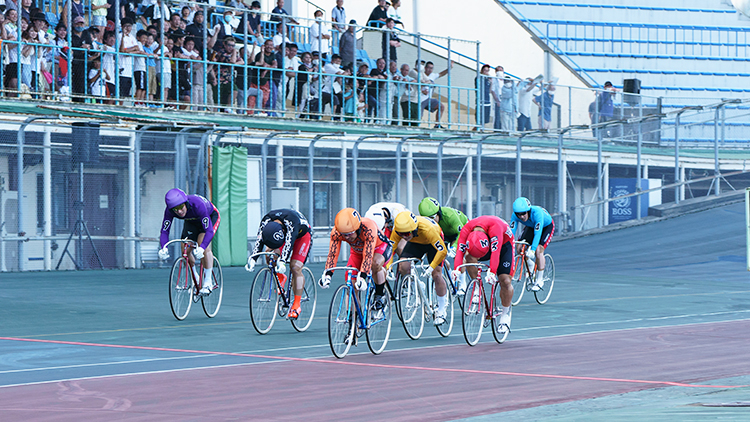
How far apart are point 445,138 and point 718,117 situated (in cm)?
852

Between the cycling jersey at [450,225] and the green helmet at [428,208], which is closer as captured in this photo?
the green helmet at [428,208]

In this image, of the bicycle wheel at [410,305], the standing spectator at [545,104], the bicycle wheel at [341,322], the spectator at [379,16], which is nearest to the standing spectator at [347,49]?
the spectator at [379,16]

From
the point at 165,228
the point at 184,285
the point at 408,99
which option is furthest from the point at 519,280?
the point at 408,99

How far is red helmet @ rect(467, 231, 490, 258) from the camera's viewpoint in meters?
10.7

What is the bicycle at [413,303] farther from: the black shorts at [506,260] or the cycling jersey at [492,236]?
the black shorts at [506,260]

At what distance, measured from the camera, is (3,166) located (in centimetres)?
1856

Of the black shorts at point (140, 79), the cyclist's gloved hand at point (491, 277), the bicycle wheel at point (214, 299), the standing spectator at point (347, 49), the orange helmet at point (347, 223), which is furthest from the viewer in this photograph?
the standing spectator at point (347, 49)

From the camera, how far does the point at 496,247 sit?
413 inches

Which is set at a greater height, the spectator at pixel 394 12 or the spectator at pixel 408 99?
the spectator at pixel 394 12

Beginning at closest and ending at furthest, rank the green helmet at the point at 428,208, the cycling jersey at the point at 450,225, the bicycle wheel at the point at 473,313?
the bicycle wheel at the point at 473,313
the green helmet at the point at 428,208
the cycling jersey at the point at 450,225

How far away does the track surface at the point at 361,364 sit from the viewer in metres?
7.05

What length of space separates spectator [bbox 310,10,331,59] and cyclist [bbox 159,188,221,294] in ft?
38.0

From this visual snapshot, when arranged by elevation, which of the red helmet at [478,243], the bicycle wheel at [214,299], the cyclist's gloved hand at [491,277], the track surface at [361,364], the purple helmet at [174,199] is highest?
the purple helmet at [174,199]

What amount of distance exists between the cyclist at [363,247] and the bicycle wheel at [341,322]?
15 cm
